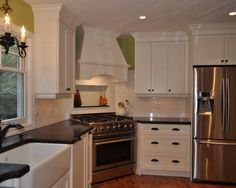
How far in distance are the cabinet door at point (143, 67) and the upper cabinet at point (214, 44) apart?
2.75 feet

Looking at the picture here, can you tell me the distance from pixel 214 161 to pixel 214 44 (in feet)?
5.88

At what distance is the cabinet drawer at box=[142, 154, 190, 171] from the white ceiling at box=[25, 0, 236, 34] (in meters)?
2.11

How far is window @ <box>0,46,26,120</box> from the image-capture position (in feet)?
9.17

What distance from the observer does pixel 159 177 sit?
13.7ft

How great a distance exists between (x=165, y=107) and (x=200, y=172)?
4.37ft

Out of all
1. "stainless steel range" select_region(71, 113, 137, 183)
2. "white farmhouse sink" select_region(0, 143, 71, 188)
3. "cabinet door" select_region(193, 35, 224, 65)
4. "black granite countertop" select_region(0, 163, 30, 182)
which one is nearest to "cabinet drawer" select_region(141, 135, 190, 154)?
"stainless steel range" select_region(71, 113, 137, 183)

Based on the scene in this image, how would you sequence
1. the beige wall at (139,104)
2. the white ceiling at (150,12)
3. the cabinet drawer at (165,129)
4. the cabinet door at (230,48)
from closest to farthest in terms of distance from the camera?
the white ceiling at (150,12)
the cabinet door at (230,48)
the cabinet drawer at (165,129)
the beige wall at (139,104)

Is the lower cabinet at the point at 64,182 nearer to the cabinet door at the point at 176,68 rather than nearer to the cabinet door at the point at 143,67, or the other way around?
the cabinet door at the point at 143,67

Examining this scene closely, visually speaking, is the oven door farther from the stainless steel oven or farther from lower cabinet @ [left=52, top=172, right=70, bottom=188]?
lower cabinet @ [left=52, top=172, right=70, bottom=188]

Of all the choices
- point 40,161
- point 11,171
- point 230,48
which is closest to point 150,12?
point 230,48

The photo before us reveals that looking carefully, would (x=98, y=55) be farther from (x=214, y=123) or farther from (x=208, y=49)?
(x=214, y=123)

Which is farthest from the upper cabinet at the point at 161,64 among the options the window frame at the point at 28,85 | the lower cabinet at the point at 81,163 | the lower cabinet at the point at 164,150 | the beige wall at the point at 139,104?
the window frame at the point at 28,85

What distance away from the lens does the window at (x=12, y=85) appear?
9.17ft

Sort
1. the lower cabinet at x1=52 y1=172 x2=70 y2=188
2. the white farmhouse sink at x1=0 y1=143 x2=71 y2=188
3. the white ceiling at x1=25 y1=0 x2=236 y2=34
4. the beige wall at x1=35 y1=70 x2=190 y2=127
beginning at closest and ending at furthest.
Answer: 1. the white farmhouse sink at x1=0 y1=143 x2=71 y2=188
2. the lower cabinet at x1=52 y1=172 x2=70 y2=188
3. the white ceiling at x1=25 y1=0 x2=236 y2=34
4. the beige wall at x1=35 y1=70 x2=190 y2=127
